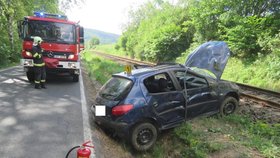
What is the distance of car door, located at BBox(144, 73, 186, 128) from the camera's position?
5758 millimetres

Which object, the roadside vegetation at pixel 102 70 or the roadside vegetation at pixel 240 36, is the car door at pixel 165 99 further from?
the roadside vegetation at pixel 240 36

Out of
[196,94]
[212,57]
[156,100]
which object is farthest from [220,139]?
[212,57]

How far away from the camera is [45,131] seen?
5.72m

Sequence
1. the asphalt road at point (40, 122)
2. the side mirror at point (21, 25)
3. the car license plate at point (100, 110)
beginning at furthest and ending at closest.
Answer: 1. the side mirror at point (21, 25)
2. the car license plate at point (100, 110)
3. the asphalt road at point (40, 122)

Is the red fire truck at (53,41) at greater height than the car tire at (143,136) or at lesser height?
greater

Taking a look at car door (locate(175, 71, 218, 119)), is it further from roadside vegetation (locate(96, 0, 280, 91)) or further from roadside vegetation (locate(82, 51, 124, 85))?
roadside vegetation (locate(96, 0, 280, 91))

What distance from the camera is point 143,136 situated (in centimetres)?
563

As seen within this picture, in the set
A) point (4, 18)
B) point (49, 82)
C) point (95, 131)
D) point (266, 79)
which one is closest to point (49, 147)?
point (95, 131)

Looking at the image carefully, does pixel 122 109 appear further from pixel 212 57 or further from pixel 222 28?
pixel 222 28

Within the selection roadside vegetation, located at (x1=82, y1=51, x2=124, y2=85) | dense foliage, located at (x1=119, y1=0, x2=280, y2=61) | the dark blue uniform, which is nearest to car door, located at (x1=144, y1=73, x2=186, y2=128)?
the dark blue uniform

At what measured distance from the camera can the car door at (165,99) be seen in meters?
5.76

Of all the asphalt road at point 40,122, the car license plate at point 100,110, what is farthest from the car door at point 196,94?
the asphalt road at point 40,122

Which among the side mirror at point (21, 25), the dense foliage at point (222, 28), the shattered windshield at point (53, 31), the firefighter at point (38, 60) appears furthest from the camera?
the dense foliage at point (222, 28)

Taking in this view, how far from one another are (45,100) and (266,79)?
10621 mm
